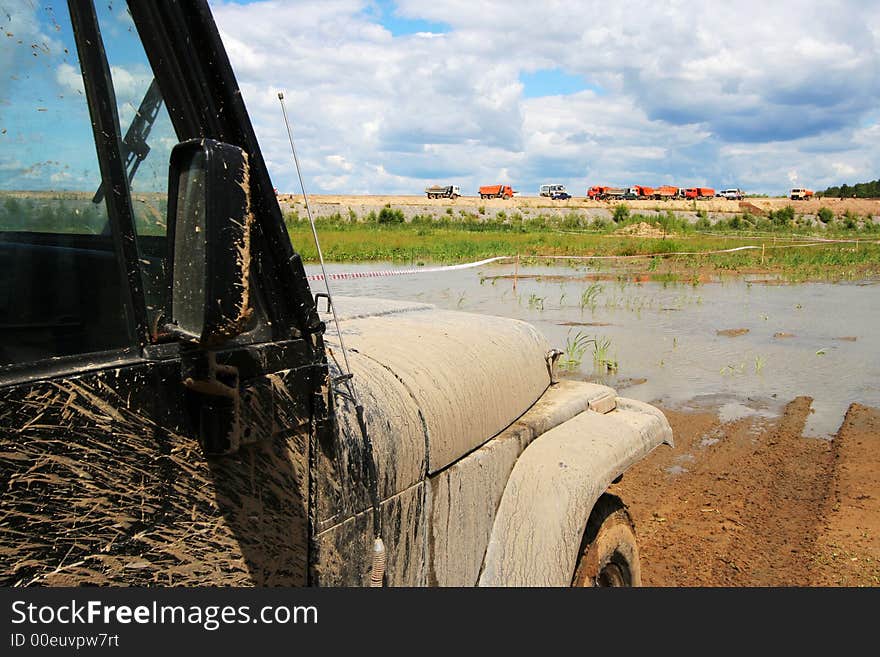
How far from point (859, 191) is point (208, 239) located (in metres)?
102

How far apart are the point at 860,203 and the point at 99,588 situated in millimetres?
86741

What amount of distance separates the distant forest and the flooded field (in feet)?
251

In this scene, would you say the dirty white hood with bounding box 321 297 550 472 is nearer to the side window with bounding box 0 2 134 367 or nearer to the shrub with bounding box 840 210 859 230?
the side window with bounding box 0 2 134 367

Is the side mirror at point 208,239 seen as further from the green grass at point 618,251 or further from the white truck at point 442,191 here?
the white truck at point 442,191

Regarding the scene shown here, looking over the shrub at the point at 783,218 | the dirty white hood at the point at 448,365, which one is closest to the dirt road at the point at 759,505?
the dirty white hood at the point at 448,365

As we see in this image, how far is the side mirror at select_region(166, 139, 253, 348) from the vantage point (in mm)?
1243

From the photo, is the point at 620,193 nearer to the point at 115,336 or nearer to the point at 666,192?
the point at 666,192

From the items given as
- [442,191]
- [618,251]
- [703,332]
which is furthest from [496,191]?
[703,332]

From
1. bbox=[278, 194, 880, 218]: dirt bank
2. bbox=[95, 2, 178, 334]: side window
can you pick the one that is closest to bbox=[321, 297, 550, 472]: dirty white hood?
bbox=[95, 2, 178, 334]: side window

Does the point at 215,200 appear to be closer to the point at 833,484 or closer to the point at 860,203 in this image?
the point at 833,484

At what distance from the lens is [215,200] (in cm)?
125

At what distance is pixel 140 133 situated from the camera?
1.45 meters

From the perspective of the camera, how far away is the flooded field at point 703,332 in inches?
351

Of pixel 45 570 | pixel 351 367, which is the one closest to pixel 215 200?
pixel 45 570
